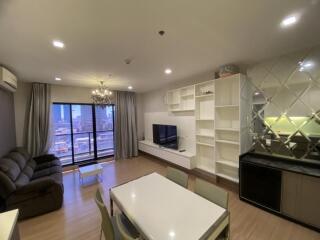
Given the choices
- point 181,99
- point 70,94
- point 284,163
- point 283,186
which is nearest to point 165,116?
point 181,99

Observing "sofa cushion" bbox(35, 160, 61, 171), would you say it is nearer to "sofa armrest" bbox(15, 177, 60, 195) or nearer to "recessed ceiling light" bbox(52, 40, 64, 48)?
"sofa armrest" bbox(15, 177, 60, 195)

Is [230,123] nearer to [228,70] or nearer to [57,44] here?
[228,70]

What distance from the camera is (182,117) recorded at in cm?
425

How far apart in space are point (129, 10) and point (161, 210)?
6.19 ft

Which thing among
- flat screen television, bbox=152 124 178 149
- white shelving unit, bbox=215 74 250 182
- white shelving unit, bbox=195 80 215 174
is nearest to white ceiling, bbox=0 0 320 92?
white shelving unit, bbox=215 74 250 182

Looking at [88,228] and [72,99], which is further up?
[72,99]

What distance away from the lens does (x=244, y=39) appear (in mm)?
1913

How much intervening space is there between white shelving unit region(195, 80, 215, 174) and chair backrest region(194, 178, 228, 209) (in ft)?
5.70

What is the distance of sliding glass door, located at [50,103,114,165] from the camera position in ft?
15.4

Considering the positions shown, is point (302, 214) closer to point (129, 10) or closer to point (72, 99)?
point (129, 10)

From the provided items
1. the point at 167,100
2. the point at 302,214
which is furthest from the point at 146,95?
the point at 302,214

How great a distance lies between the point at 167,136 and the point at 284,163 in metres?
2.75

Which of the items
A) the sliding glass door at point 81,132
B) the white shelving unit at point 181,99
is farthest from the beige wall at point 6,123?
the white shelving unit at point 181,99

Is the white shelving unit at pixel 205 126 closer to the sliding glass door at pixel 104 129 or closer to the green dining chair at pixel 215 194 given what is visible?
the green dining chair at pixel 215 194
